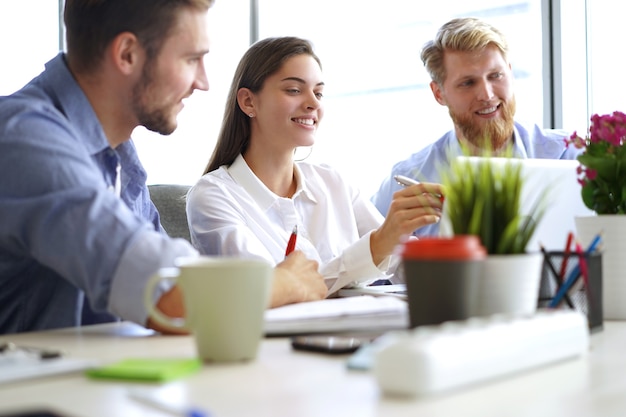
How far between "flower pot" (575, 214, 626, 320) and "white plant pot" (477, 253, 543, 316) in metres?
0.35

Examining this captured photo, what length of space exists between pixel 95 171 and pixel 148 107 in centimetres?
28

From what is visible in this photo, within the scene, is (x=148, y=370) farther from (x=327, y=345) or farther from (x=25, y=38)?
(x=25, y=38)

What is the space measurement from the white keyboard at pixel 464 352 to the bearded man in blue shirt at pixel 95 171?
0.44 metres

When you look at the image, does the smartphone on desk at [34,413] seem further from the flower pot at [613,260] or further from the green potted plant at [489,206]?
the flower pot at [613,260]

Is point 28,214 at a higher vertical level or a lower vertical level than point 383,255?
higher

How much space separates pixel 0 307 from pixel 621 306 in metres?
1.01

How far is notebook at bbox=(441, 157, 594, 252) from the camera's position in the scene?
50.7 inches

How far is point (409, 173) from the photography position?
2.74 meters

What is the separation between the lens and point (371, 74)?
4.68 metres

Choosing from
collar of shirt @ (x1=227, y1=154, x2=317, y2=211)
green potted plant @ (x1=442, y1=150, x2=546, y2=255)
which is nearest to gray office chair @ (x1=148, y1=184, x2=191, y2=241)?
collar of shirt @ (x1=227, y1=154, x2=317, y2=211)

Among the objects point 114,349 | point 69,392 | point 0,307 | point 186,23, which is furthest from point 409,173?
point 69,392

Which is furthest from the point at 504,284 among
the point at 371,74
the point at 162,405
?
the point at 371,74

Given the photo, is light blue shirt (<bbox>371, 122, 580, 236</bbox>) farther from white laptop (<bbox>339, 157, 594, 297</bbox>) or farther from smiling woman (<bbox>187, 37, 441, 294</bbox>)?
white laptop (<bbox>339, 157, 594, 297</bbox>)

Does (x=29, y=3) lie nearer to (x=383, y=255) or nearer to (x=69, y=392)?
(x=383, y=255)
